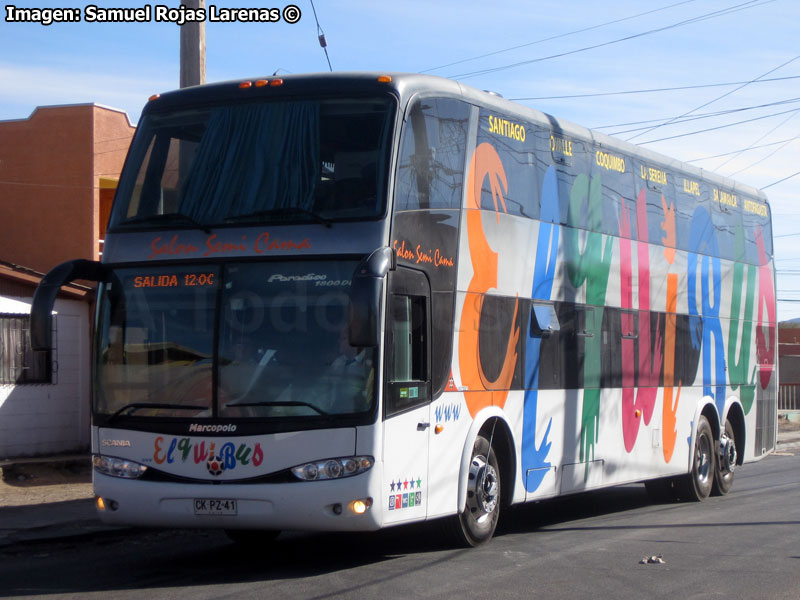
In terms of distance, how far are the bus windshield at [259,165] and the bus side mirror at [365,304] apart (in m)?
0.90

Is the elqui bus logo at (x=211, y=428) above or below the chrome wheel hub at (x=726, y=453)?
above

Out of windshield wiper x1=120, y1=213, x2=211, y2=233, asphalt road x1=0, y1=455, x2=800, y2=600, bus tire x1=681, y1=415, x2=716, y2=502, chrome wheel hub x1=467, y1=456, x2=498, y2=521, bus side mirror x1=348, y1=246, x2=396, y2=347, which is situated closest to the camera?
bus side mirror x1=348, y1=246, x2=396, y2=347

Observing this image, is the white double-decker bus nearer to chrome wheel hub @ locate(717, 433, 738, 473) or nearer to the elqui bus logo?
the elqui bus logo

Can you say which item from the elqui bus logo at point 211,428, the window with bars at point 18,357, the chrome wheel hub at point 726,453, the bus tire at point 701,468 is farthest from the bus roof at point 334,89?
the window with bars at point 18,357

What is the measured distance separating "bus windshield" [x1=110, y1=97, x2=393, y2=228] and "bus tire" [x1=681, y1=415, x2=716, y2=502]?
308 inches

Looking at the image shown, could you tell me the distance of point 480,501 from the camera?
10172 mm

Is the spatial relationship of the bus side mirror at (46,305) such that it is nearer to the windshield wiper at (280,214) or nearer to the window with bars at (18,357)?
the windshield wiper at (280,214)

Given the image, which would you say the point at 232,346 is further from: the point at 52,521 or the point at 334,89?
the point at 52,521

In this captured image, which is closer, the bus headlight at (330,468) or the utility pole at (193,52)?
the bus headlight at (330,468)

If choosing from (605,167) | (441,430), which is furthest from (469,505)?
(605,167)

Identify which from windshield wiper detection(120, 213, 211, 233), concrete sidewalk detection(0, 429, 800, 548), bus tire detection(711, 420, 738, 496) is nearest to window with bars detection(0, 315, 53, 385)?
concrete sidewalk detection(0, 429, 800, 548)

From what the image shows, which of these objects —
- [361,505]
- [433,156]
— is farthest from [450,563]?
[433,156]

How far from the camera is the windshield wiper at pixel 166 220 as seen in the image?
9223 mm

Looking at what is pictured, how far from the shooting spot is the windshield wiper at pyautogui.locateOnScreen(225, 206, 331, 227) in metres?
8.84
